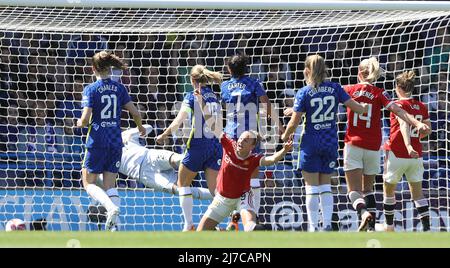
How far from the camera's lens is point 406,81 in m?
11.3

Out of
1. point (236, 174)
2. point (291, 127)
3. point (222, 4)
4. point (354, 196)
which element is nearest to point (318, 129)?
point (291, 127)

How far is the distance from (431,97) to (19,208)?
206 inches

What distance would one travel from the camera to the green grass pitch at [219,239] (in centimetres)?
811

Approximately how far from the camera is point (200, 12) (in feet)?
40.6

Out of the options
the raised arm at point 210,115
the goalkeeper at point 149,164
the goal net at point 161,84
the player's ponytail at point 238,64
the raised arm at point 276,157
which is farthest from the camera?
the goalkeeper at point 149,164

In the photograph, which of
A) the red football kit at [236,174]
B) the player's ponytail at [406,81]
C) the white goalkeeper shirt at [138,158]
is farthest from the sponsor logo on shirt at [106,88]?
the player's ponytail at [406,81]

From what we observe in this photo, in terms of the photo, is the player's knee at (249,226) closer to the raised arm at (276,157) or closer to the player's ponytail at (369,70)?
the raised arm at (276,157)

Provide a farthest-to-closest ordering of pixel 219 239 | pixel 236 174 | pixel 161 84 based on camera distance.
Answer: pixel 161 84 < pixel 236 174 < pixel 219 239

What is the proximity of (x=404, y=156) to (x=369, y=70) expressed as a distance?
116cm

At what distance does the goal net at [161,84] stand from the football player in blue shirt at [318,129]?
1778 mm

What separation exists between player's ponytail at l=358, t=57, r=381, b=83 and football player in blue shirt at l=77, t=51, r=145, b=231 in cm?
211

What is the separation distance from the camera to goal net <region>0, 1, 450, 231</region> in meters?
12.7

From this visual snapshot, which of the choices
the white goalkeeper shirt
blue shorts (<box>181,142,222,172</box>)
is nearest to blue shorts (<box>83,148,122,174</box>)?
blue shorts (<box>181,142,222,172</box>)

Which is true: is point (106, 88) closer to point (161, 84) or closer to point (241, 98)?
point (241, 98)
